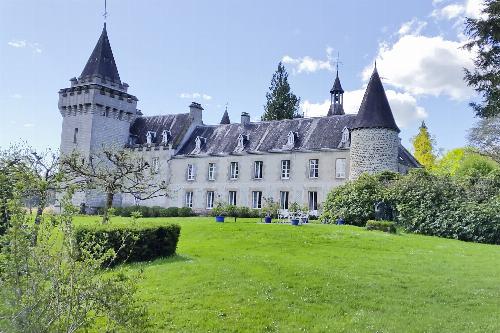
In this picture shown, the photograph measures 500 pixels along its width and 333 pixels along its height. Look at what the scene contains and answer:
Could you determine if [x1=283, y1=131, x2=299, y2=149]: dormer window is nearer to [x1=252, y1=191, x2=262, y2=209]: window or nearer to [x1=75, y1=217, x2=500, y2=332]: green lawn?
[x1=252, y1=191, x2=262, y2=209]: window

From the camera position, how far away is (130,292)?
5645mm

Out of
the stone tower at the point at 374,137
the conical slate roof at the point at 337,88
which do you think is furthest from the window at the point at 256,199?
the conical slate roof at the point at 337,88

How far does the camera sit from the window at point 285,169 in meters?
36.0

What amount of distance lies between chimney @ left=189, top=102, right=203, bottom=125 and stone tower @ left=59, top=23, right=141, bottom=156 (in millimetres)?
5808

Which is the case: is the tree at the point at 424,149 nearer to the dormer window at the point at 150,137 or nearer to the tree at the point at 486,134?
the tree at the point at 486,134

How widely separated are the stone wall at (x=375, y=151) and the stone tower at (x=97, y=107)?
20686 millimetres

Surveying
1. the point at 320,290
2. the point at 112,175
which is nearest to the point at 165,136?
the point at 112,175

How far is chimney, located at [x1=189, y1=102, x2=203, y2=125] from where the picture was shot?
43500 millimetres

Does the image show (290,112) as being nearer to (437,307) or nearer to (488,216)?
(488,216)

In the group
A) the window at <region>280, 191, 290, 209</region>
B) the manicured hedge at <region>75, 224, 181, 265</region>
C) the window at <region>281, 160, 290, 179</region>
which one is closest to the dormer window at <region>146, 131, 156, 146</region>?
the window at <region>281, 160, 290, 179</region>

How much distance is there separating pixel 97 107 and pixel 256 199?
1614 cm

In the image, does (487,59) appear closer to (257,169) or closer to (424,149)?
(257,169)

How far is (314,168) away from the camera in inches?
1368

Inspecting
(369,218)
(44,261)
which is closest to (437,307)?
(44,261)
